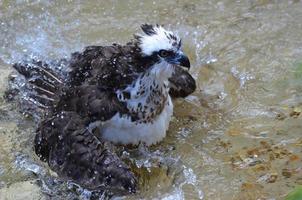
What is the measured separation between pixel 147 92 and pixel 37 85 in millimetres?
1350

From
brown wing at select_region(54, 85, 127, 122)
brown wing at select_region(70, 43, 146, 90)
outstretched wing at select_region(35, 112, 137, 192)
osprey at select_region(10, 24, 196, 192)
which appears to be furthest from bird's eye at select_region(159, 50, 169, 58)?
outstretched wing at select_region(35, 112, 137, 192)

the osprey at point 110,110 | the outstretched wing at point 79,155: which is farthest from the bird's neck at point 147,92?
the outstretched wing at point 79,155

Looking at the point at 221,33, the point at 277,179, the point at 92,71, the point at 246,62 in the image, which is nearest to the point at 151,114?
the point at 92,71

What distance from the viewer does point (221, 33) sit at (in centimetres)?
826

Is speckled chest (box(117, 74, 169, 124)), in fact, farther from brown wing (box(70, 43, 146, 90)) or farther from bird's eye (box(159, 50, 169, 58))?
bird's eye (box(159, 50, 169, 58))

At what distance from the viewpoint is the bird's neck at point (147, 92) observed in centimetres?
598

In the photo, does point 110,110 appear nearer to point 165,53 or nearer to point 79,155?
point 79,155

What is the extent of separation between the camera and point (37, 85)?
6918 mm

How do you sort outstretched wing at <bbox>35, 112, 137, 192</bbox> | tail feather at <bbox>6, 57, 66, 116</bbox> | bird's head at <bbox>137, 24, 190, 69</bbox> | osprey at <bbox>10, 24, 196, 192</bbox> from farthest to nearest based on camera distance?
tail feather at <bbox>6, 57, 66, 116</bbox> → bird's head at <bbox>137, 24, 190, 69</bbox> → osprey at <bbox>10, 24, 196, 192</bbox> → outstretched wing at <bbox>35, 112, 137, 192</bbox>

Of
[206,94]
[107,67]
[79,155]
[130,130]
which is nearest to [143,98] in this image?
[130,130]

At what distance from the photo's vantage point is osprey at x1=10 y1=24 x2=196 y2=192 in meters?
5.71

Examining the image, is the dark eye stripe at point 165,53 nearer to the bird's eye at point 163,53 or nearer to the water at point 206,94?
the bird's eye at point 163,53

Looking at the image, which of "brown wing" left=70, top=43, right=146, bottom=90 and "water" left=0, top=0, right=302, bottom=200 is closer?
"water" left=0, top=0, right=302, bottom=200

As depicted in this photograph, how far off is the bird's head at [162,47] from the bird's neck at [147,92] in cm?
9
